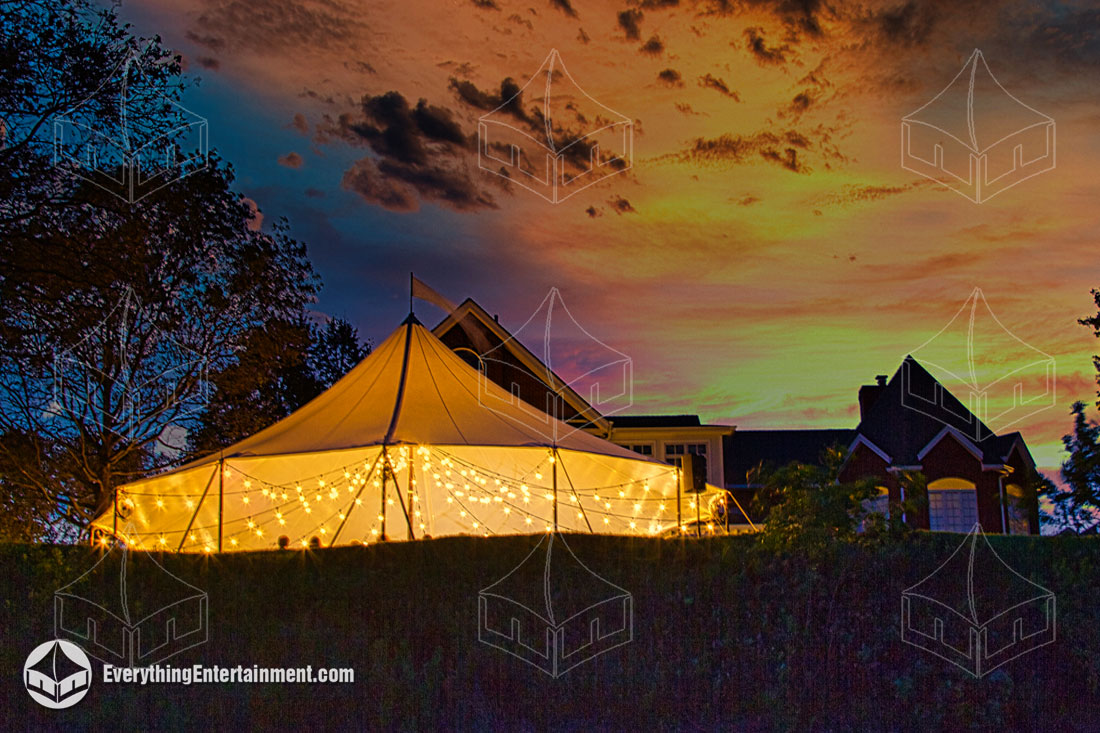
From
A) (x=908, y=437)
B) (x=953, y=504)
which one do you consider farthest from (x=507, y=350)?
(x=953, y=504)

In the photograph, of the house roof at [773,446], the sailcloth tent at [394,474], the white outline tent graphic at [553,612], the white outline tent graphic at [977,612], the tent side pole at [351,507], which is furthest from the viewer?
the house roof at [773,446]

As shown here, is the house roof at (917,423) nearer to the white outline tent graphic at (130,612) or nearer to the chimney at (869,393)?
the chimney at (869,393)

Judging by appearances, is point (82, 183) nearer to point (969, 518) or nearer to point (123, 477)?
point (123, 477)

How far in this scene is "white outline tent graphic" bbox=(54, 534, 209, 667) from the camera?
7891 mm

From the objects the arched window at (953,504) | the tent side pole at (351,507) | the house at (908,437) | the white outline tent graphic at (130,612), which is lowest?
the white outline tent graphic at (130,612)

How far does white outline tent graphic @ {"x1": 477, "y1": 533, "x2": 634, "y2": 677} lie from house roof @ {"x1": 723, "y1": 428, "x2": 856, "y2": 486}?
2926cm

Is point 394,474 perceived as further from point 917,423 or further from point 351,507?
point 917,423

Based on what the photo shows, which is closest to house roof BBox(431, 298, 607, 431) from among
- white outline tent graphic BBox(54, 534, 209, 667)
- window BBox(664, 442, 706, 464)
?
window BBox(664, 442, 706, 464)

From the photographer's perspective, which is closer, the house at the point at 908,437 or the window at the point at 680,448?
the house at the point at 908,437

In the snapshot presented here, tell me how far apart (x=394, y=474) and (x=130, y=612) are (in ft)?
15.7

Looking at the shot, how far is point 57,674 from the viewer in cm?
808

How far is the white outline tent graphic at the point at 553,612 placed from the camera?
23.2ft

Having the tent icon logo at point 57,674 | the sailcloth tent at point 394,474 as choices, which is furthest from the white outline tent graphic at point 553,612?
the sailcloth tent at point 394,474

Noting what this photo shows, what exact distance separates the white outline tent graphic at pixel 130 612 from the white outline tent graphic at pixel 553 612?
225cm
